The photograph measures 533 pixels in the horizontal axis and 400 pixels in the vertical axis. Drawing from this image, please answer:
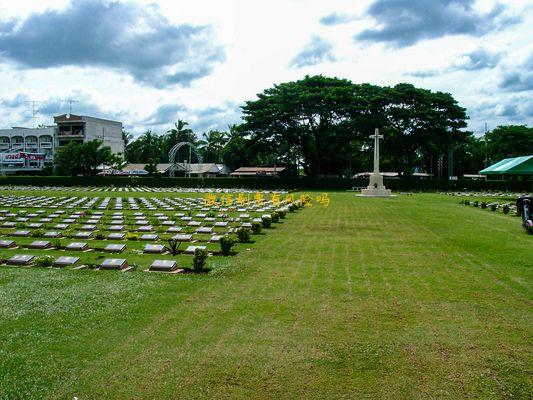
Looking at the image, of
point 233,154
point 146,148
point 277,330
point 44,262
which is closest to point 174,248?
point 44,262

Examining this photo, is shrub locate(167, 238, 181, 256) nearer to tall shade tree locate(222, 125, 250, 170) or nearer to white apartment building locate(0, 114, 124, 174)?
tall shade tree locate(222, 125, 250, 170)

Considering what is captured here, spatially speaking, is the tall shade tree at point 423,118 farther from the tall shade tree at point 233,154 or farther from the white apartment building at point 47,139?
the white apartment building at point 47,139

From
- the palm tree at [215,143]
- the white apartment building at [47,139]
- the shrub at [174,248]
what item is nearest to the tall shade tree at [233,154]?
the palm tree at [215,143]

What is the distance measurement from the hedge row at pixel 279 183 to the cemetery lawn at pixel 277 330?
4576 centimetres

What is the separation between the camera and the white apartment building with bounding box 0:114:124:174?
85.7 m

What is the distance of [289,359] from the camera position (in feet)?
18.8

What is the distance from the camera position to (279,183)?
59188 mm

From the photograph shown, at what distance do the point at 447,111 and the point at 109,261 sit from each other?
172 ft

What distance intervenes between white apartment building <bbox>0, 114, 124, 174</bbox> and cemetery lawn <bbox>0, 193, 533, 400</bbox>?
8136 cm

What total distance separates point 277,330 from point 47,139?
9497 cm

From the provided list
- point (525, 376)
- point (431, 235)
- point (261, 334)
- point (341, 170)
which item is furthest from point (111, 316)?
point (341, 170)

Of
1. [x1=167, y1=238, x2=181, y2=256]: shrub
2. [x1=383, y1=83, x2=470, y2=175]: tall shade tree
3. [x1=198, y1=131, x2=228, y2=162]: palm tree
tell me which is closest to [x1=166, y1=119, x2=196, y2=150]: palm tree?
[x1=198, y1=131, x2=228, y2=162]: palm tree

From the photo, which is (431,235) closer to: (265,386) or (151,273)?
(151,273)

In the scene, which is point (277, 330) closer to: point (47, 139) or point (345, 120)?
point (345, 120)
